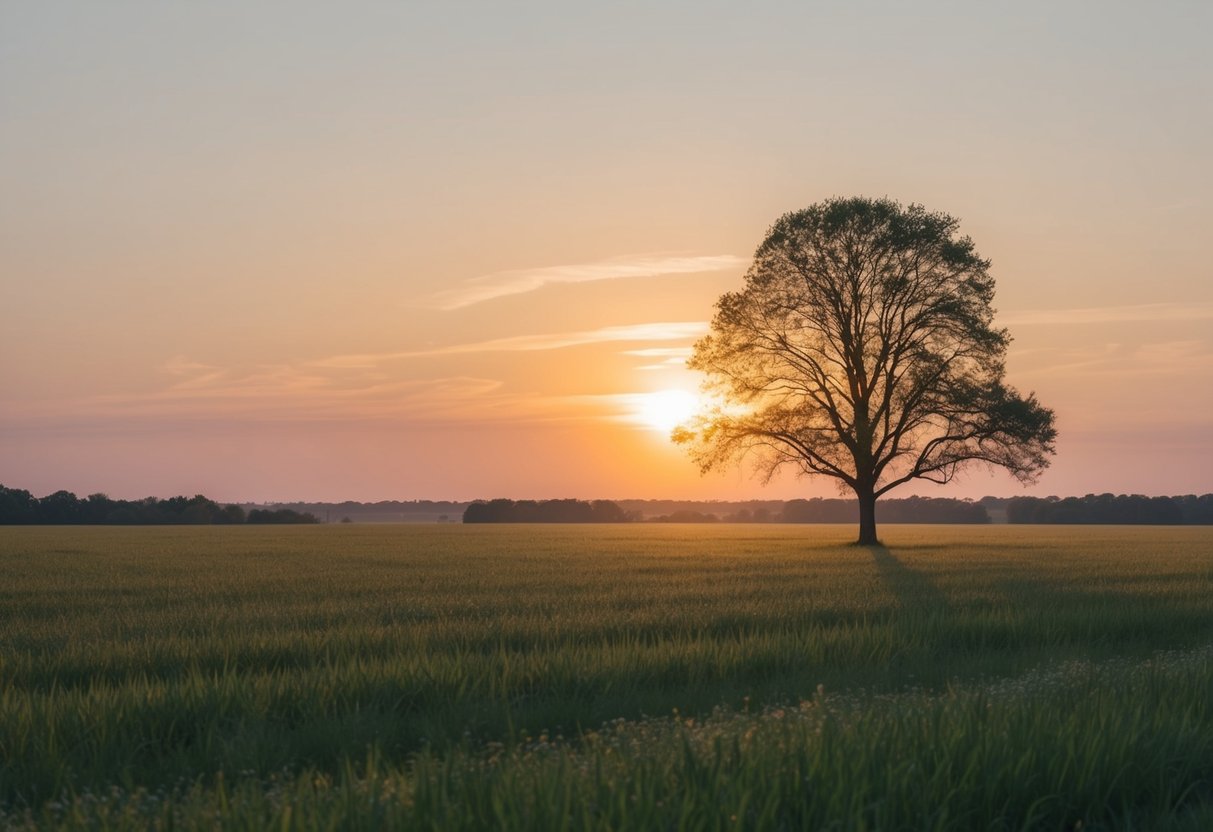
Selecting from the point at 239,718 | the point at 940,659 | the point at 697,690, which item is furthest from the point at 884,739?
the point at 940,659

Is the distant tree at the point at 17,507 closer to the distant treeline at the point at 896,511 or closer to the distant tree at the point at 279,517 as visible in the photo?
the distant tree at the point at 279,517

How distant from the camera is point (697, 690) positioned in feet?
31.0

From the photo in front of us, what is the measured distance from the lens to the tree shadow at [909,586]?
17358 mm

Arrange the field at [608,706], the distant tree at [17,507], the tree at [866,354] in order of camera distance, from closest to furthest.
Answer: the field at [608,706] → the tree at [866,354] → the distant tree at [17,507]

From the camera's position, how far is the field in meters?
4.66

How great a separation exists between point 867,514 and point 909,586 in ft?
78.4

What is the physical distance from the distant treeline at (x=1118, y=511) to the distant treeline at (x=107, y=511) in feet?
286

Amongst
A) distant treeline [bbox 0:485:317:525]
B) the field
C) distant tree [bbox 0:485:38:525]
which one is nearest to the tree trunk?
the field

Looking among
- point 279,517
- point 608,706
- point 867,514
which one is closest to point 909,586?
point 608,706

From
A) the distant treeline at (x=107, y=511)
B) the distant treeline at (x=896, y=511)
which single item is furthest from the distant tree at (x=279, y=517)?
the distant treeline at (x=896, y=511)

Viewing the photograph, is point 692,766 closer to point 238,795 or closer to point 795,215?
point 238,795

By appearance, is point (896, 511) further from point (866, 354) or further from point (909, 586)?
point (909, 586)

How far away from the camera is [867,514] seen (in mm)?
44875

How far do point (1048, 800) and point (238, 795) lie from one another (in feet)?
12.8
